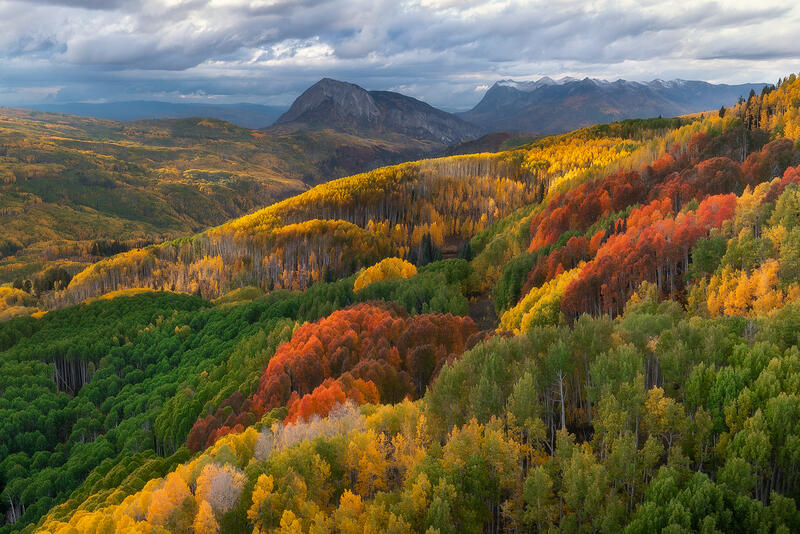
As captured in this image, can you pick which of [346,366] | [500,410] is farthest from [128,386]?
[500,410]

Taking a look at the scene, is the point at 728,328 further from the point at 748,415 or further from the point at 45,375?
the point at 45,375

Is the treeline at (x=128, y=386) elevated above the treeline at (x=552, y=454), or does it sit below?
below

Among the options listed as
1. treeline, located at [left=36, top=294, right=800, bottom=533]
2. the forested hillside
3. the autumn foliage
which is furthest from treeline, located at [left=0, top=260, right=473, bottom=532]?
treeline, located at [left=36, top=294, right=800, bottom=533]

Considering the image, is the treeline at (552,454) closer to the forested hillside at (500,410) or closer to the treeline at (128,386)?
the forested hillside at (500,410)

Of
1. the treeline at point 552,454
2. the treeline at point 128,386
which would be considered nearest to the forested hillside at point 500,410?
the treeline at point 552,454

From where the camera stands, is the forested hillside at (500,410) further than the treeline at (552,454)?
Yes

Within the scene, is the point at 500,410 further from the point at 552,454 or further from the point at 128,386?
the point at 128,386

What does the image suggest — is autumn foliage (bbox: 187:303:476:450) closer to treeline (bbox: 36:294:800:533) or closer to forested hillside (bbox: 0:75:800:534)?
forested hillside (bbox: 0:75:800:534)

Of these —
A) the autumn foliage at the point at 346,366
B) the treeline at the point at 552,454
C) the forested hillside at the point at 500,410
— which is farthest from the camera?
the autumn foliage at the point at 346,366

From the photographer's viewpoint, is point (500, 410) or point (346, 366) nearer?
point (500, 410)

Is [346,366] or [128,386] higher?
[346,366]

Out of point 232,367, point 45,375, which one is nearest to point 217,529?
point 232,367

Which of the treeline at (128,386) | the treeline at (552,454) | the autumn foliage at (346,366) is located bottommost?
the treeline at (128,386)
